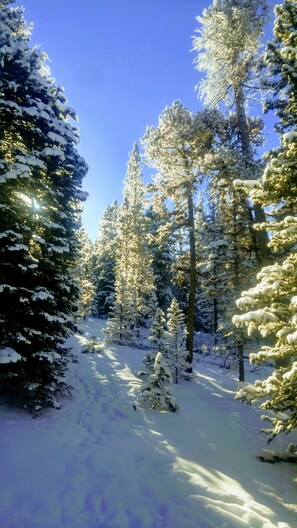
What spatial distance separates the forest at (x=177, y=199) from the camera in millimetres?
5652

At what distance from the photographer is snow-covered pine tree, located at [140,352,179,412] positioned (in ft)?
36.1

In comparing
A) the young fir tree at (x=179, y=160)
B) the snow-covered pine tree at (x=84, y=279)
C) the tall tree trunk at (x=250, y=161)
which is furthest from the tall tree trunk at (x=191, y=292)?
the snow-covered pine tree at (x=84, y=279)

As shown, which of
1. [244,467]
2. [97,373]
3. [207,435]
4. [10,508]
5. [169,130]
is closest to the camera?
[10,508]

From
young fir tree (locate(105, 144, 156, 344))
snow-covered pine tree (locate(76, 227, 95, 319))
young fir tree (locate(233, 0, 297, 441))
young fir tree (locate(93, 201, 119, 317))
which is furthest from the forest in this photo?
young fir tree (locate(93, 201, 119, 317))

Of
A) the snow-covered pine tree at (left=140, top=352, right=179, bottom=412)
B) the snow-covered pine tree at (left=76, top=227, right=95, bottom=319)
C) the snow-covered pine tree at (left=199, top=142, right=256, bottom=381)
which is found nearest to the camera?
the snow-covered pine tree at (left=140, top=352, right=179, bottom=412)

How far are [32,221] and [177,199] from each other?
10.0 meters

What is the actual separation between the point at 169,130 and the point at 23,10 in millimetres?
8285

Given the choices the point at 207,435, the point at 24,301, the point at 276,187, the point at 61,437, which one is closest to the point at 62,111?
the point at 24,301

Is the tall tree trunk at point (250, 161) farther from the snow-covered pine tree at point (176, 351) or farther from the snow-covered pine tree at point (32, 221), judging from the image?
the snow-covered pine tree at point (32, 221)

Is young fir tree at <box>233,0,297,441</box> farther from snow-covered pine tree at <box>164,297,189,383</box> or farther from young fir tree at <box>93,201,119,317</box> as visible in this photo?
young fir tree at <box>93,201,119,317</box>

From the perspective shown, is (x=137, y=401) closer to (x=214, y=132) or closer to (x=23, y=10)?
(x=214, y=132)

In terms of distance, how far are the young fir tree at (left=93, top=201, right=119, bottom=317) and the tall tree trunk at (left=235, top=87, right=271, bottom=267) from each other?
1222 inches

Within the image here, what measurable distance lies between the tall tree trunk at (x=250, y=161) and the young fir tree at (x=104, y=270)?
3104 cm

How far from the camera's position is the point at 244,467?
7.23 meters
